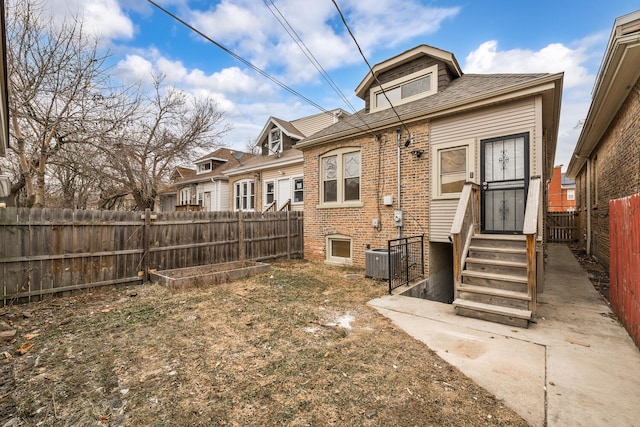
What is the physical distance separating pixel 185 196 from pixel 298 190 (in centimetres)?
1252

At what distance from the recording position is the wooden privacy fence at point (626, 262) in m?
3.30

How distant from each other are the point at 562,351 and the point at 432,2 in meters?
6.82

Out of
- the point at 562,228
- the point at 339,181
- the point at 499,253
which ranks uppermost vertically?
the point at 339,181

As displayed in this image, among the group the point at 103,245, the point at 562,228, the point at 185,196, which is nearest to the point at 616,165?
the point at 562,228

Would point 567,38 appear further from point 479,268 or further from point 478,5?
point 479,268

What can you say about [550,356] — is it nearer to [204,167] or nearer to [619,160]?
[619,160]

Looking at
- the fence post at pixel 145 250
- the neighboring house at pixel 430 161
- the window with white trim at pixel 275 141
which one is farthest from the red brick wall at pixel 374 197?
the window with white trim at pixel 275 141

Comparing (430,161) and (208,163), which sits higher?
(208,163)

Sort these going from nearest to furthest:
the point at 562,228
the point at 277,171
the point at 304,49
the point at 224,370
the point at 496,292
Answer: the point at 224,370
the point at 496,292
the point at 304,49
the point at 277,171
the point at 562,228

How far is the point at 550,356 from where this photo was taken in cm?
315

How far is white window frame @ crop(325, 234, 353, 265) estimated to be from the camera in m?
8.82

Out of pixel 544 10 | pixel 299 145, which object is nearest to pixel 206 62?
pixel 299 145

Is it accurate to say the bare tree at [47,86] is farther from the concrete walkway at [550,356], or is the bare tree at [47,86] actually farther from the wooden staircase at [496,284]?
the wooden staircase at [496,284]

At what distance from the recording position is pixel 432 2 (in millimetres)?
6180
